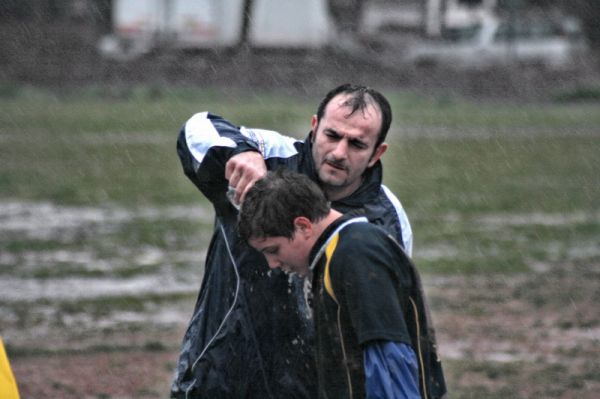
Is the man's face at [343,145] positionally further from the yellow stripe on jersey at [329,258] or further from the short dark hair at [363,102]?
the yellow stripe on jersey at [329,258]

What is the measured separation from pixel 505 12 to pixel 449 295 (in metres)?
39.8

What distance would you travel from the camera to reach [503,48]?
43.8 metres

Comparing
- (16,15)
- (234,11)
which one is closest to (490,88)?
(234,11)

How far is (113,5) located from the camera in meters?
47.5

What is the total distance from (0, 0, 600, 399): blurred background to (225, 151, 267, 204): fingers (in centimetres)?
389

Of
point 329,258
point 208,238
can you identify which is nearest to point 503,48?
point 208,238

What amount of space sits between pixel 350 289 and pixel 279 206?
0.35 meters

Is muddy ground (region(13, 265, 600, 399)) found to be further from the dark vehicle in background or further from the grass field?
the dark vehicle in background

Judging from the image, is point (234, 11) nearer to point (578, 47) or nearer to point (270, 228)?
point (578, 47)

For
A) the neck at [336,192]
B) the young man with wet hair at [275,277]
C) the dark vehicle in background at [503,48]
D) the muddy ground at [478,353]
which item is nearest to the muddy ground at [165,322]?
the muddy ground at [478,353]

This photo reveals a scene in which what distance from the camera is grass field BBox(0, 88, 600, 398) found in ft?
28.5

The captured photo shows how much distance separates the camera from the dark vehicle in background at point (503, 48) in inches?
1694

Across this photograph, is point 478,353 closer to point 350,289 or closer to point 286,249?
point 286,249

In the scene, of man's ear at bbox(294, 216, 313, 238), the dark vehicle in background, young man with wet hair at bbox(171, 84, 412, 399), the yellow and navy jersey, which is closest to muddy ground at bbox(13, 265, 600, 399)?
young man with wet hair at bbox(171, 84, 412, 399)
